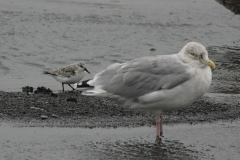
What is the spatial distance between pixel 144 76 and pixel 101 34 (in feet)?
30.7

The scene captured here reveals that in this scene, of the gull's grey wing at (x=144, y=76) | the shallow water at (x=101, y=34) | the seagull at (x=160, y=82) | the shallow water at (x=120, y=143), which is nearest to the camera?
the shallow water at (x=120, y=143)

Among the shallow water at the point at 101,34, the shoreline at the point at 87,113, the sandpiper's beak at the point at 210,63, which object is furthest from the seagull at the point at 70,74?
the sandpiper's beak at the point at 210,63

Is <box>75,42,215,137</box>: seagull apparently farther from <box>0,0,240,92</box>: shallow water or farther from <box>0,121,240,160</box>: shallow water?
→ <box>0,0,240,92</box>: shallow water

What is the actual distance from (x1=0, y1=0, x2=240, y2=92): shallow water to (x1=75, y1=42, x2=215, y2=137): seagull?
354 centimetres

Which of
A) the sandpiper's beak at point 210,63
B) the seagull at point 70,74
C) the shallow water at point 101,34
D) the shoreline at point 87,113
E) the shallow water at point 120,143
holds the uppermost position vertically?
the shallow water at point 101,34

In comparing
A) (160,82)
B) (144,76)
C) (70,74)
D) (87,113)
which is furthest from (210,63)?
(70,74)

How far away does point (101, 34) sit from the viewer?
15258 mm

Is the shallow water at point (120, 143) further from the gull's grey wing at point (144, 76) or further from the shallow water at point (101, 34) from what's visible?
the shallow water at point (101, 34)

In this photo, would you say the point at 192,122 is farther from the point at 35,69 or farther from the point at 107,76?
the point at 35,69

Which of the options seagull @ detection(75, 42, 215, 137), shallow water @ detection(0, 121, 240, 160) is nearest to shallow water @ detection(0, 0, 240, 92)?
shallow water @ detection(0, 121, 240, 160)

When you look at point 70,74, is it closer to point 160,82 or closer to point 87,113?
point 87,113

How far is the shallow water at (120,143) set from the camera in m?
5.25

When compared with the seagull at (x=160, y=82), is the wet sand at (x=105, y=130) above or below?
below

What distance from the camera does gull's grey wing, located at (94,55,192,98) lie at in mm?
5965
